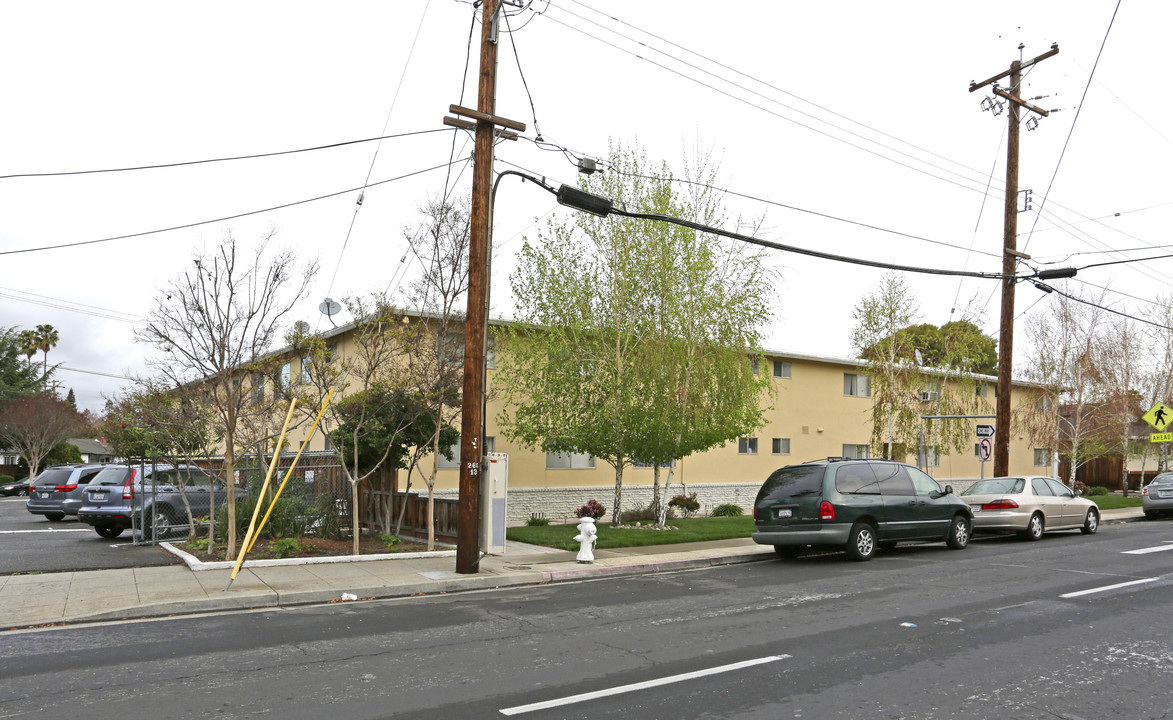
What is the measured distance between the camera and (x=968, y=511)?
15828mm

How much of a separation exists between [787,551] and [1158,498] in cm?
1754

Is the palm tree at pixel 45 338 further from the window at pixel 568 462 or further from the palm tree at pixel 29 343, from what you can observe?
the window at pixel 568 462

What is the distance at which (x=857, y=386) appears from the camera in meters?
33.0

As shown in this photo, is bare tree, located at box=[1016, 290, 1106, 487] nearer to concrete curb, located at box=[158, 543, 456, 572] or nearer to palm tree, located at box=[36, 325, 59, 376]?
concrete curb, located at box=[158, 543, 456, 572]

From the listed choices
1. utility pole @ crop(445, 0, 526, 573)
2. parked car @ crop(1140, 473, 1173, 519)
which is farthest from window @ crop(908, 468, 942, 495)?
parked car @ crop(1140, 473, 1173, 519)

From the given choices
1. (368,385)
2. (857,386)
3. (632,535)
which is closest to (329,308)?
(368,385)

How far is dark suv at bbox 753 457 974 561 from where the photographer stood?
13.7 metres

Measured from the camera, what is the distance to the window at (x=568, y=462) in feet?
76.1

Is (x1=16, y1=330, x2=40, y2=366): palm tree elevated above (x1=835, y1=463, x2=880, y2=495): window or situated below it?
above

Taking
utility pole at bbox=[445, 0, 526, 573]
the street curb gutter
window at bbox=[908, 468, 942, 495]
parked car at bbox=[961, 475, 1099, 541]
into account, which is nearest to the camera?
the street curb gutter

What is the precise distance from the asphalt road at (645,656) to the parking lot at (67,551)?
4755 millimetres

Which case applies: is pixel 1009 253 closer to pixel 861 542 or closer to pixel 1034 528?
pixel 1034 528

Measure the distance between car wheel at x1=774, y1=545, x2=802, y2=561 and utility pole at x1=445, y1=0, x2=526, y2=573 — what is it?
588 centimetres

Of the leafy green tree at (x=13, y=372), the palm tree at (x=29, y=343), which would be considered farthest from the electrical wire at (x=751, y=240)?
the palm tree at (x=29, y=343)
